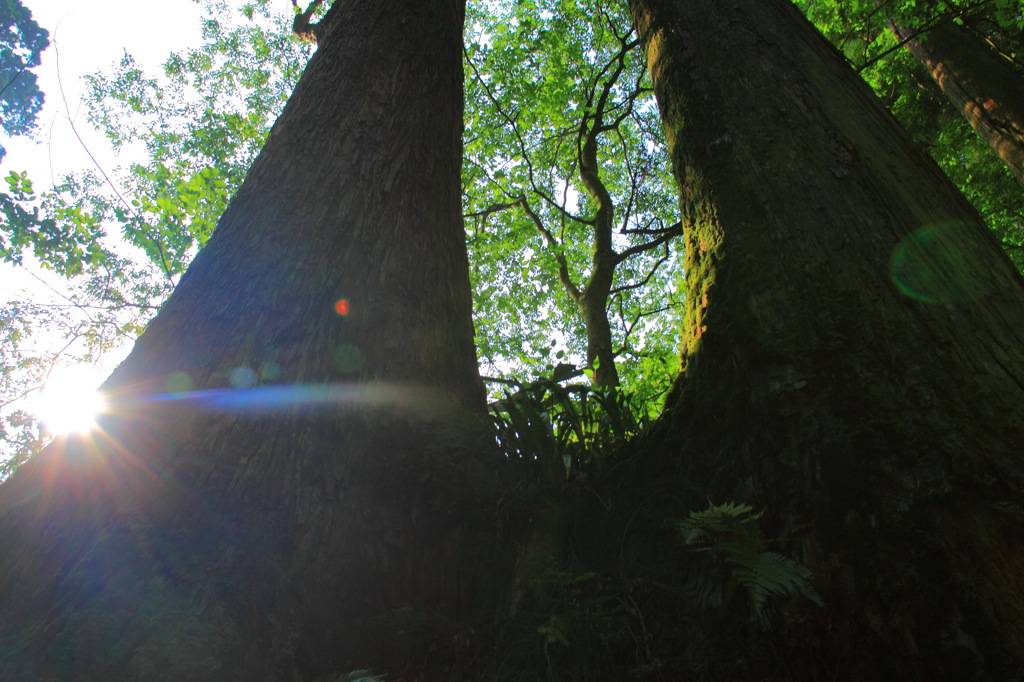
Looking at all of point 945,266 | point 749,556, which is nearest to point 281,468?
point 749,556

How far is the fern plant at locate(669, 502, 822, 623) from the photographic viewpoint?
1155mm

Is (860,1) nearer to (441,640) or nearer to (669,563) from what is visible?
(669,563)

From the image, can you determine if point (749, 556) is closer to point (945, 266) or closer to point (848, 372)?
point (848, 372)

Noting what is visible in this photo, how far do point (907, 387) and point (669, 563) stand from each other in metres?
0.81

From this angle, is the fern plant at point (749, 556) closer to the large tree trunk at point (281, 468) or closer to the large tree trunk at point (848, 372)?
the large tree trunk at point (848, 372)

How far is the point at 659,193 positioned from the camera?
11.4 meters

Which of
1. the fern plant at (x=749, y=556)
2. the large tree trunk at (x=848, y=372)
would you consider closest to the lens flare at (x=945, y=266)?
the large tree trunk at (x=848, y=372)

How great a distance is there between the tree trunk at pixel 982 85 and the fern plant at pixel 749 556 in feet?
26.1

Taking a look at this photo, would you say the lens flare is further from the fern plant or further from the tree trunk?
the tree trunk

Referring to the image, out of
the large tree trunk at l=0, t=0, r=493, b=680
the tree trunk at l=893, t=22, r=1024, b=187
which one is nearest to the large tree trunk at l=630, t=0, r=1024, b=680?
the large tree trunk at l=0, t=0, r=493, b=680

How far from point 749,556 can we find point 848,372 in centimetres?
60

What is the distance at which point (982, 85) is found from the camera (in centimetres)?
690

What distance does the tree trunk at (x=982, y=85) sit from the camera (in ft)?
20.7

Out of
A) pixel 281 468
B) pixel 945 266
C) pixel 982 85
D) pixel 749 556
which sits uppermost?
pixel 982 85
